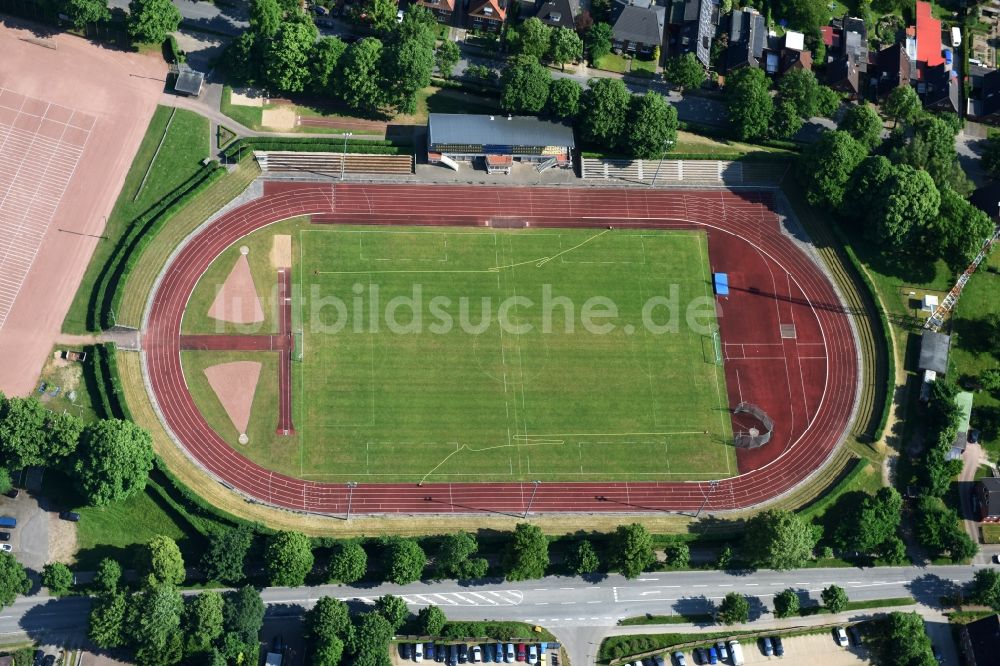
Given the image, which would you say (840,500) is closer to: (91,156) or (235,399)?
(235,399)

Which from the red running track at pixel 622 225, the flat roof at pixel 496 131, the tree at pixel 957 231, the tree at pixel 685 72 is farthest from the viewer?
the tree at pixel 685 72

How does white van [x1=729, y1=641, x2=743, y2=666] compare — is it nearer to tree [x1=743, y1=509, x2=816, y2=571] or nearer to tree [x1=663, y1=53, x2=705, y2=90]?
tree [x1=743, y1=509, x2=816, y2=571]

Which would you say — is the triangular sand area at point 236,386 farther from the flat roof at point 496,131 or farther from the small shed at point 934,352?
the small shed at point 934,352

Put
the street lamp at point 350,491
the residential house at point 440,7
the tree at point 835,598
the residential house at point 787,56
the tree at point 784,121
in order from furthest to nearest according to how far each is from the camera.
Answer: the residential house at point 787,56 → the residential house at point 440,7 → the tree at point 784,121 → the street lamp at point 350,491 → the tree at point 835,598

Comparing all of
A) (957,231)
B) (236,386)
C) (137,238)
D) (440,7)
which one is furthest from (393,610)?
(957,231)

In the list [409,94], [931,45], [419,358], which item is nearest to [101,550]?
[419,358]

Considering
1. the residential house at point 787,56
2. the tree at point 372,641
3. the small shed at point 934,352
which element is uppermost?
the residential house at point 787,56

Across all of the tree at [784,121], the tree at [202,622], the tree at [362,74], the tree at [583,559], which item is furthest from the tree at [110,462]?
the tree at [784,121]
